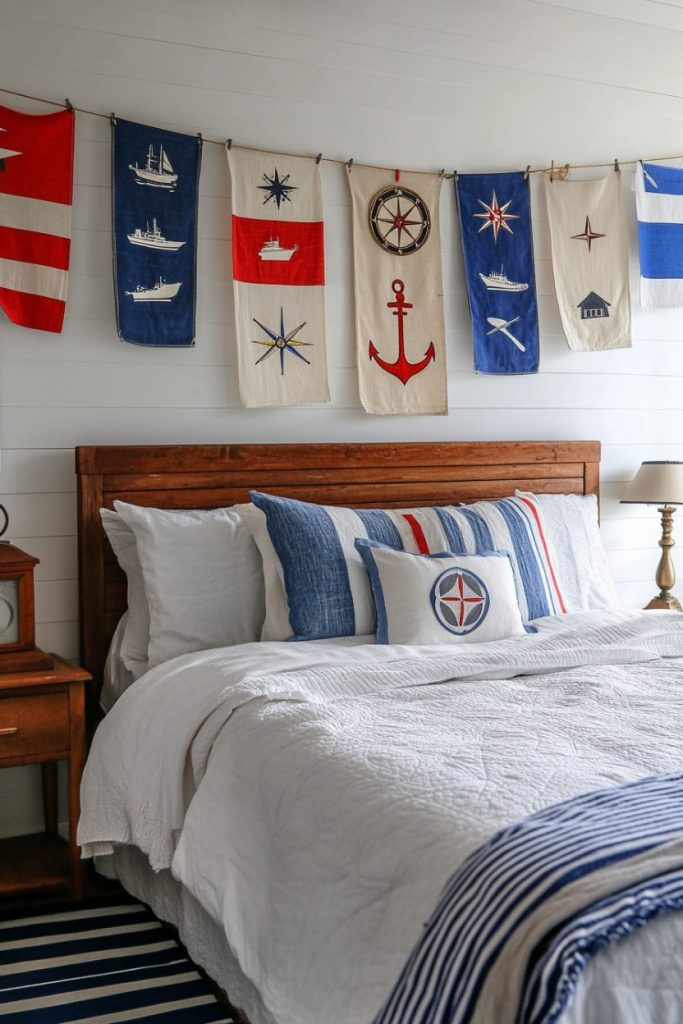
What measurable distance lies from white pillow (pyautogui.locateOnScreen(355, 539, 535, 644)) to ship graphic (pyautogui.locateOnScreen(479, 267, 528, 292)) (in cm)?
117

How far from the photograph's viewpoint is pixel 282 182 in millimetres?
3092

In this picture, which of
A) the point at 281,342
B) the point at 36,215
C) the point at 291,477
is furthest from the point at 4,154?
the point at 291,477

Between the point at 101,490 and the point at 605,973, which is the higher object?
the point at 101,490

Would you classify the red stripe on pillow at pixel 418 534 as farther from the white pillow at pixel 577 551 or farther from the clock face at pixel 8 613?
the clock face at pixel 8 613

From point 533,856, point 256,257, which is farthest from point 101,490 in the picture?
point 533,856

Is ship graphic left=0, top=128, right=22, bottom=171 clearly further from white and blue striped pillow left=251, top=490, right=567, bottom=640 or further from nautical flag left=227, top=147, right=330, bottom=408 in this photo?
white and blue striped pillow left=251, top=490, right=567, bottom=640

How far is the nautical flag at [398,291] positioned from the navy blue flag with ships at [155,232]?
55 cm

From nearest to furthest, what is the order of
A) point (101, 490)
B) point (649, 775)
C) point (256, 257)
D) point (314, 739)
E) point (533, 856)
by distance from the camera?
1. point (533, 856)
2. point (649, 775)
3. point (314, 739)
4. point (101, 490)
5. point (256, 257)

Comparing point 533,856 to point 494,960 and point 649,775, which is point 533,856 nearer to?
point 494,960

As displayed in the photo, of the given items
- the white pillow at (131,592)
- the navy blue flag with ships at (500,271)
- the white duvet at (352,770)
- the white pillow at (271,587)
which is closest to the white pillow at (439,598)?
the white duvet at (352,770)

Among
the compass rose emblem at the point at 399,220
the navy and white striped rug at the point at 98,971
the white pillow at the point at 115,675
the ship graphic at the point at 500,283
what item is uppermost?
the compass rose emblem at the point at 399,220

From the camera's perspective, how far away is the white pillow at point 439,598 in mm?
2543

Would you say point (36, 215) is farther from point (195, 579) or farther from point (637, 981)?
point (637, 981)

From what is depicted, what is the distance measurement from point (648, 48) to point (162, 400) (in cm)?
221
